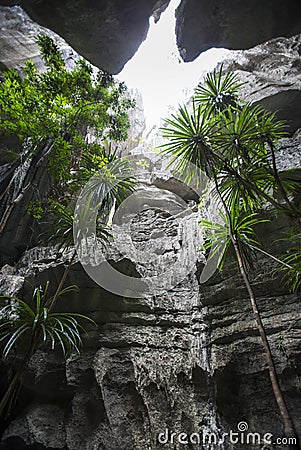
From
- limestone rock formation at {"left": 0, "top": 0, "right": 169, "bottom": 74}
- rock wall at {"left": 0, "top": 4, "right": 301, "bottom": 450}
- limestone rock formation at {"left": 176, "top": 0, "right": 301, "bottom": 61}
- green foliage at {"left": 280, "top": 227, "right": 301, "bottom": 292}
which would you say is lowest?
rock wall at {"left": 0, "top": 4, "right": 301, "bottom": 450}

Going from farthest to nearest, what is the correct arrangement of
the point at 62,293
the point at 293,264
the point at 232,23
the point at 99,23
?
the point at 232,23
the point at 99,23
the point at 62,293
the point at 293,264

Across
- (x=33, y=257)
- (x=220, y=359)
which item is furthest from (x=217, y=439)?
(x=33, y=257)

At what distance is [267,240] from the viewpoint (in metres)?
3.31

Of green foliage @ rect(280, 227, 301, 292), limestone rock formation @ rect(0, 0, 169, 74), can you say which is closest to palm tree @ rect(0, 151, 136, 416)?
limestone rock formation @ rect(0, 0, 169, 74)

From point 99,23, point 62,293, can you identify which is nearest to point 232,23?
point 99,23

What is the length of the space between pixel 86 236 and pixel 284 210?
2.01m

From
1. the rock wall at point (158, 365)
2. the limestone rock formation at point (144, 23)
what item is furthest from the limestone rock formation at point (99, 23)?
the rock wall at point (158, 365)

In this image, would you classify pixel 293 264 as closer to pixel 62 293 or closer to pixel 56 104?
pixel 62 293

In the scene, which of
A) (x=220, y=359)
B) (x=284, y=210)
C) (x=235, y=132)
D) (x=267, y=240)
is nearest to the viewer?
(x=284, y=210)

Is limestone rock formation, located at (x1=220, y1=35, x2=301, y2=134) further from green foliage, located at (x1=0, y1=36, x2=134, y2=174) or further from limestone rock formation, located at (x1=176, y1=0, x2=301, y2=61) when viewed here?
green foliage, located at (x1=0, y1=36, x2=134, y2=174)

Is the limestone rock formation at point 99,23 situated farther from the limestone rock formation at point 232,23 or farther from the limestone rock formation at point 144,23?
the limestone rock formation at point 232,23

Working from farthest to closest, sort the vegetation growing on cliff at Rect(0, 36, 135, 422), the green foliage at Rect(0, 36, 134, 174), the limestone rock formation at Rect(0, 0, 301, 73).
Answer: the limestone rock formation at Rect(0, 0, 301, 73), the green foliage at Rect(0, 36, 134, 174), the vegetation growing on cliff at Rect(0, 36, 135, 422)

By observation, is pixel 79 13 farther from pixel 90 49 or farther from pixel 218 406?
pixel 218 406

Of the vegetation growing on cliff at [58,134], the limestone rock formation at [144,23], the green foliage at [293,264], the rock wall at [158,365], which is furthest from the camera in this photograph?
the limestone rock formation at [144,23]
